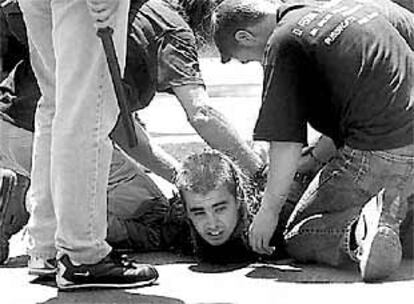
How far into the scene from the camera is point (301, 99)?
3.49 m

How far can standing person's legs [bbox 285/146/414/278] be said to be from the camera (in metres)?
3.58

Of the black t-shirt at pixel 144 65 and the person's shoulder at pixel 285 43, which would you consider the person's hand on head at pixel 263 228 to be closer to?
the person's shoulder at pixel 285 43

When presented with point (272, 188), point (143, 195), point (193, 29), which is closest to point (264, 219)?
point (272, 188)

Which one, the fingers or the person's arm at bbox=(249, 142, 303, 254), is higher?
the person's arm at bbox=(249, 142, 303, 254)

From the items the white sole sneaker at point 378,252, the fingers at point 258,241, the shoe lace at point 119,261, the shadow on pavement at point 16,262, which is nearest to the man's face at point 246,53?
the fingers at point 258,241

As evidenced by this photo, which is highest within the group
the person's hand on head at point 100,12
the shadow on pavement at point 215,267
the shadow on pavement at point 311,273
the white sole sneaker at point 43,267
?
the person's hand on head at point 100,12

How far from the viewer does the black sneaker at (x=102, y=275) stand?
10.7ft

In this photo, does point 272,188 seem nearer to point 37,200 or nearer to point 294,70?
point 294,70

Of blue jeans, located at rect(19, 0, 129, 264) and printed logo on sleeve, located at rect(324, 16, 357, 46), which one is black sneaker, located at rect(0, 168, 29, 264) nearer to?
blue jeans, located at rect(19, 0, 129, 264)

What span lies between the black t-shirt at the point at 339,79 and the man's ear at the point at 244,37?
13cm

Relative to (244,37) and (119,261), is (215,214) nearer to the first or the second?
(119,261)

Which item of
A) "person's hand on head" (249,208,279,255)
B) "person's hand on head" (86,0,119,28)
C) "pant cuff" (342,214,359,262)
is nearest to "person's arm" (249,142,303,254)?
"person's hand on head" (249,208,279,255)

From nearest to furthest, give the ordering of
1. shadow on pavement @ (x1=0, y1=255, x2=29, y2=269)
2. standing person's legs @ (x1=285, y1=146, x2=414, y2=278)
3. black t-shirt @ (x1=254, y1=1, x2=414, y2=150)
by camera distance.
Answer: black t-shirt @ (x1=254, y1=1, x2=414, y2=150), standing person's legs @ (x1=285, y1=146, x2=414, y2=278), shadow on pavement @ (x1=0, y1=255, x2=29, y2=269)

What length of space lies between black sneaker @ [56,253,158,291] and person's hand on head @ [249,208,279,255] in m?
0.40
